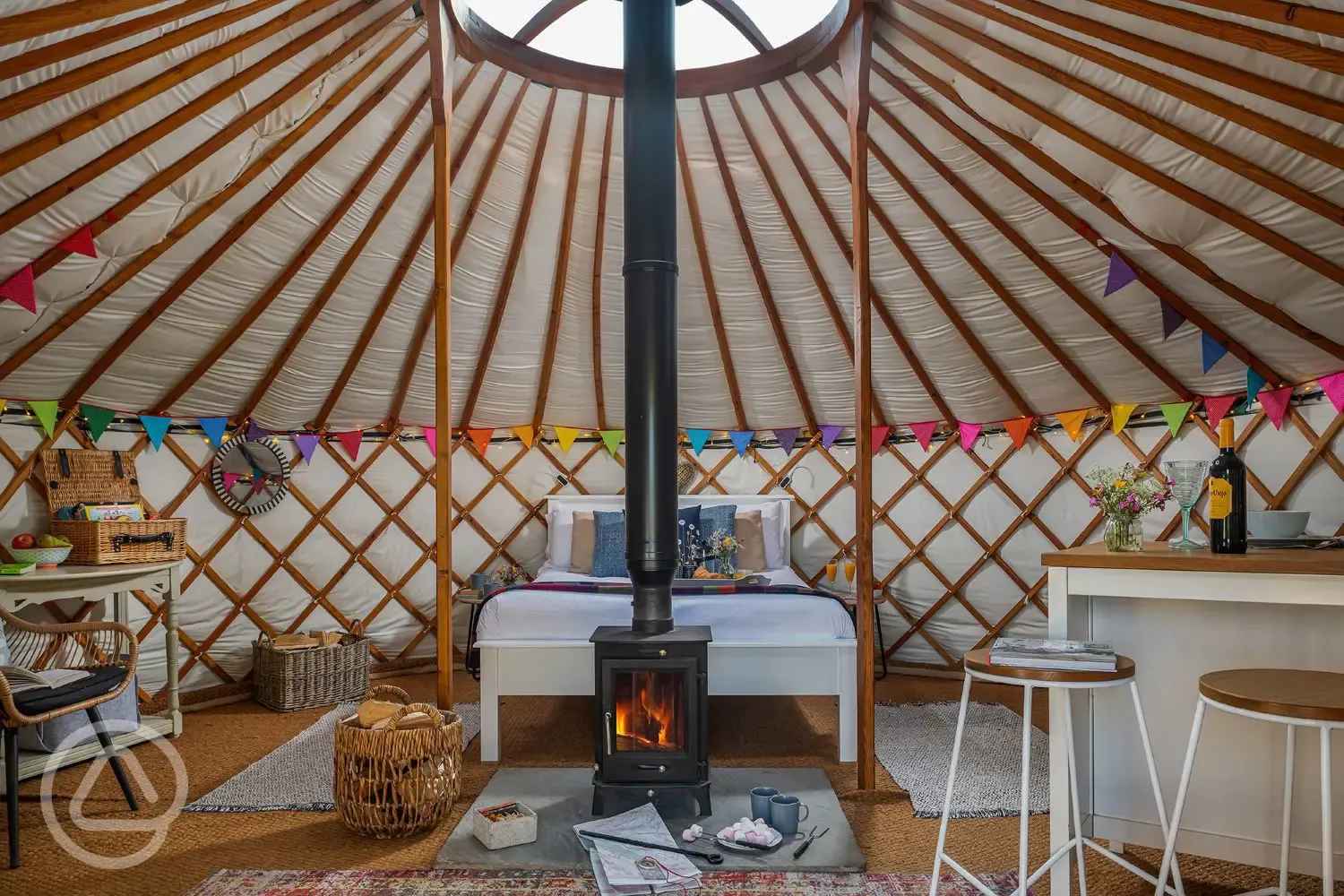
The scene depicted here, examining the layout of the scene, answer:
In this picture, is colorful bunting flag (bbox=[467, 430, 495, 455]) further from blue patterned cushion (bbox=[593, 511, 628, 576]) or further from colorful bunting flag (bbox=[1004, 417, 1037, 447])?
colorful bunting flag (bbox=[1004, 417, 1037, 447])

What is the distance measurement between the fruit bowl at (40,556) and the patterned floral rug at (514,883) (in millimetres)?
1926

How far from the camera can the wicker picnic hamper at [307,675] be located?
431cm

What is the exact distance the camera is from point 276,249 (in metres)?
3.84

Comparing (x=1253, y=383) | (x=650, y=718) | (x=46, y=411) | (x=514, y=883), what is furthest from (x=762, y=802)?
(x=46, y=411)

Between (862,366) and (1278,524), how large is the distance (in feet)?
4.46

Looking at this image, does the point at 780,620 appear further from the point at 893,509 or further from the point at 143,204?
the point at 143,204

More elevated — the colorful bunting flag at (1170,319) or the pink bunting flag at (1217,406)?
the colorful bunting flag at (1170,319)

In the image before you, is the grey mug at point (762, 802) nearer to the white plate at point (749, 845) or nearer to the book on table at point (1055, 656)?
the white plate at point (749, 845)

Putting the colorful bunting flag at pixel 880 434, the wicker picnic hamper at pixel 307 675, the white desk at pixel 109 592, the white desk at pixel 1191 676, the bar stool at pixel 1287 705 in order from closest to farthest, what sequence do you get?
the bar stool at pixel 1287 705, the white desk at pixel 1191 676, the white desk at pixel 109 592, the wicker picnic hamper at pixel 307 675, the colorful bunting flag at pixel 880 434

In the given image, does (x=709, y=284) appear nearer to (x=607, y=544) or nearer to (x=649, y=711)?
(x=607, y=544)

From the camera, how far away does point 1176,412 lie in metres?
4.28

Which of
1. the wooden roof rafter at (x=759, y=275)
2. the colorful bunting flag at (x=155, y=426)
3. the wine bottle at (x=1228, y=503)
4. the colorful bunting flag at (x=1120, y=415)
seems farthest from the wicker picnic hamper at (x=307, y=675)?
the colorful bunting flag at (x=1120, y=415)

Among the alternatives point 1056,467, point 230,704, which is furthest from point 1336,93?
point 230,704

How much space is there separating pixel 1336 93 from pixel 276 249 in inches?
152
